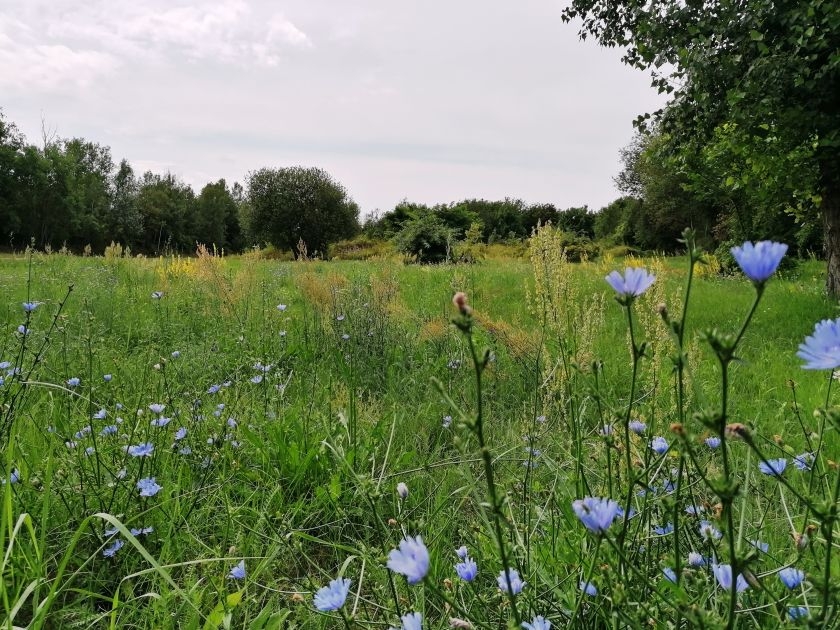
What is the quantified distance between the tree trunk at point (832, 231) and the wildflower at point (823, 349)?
6.22 m

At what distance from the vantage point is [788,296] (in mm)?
Result: 5973

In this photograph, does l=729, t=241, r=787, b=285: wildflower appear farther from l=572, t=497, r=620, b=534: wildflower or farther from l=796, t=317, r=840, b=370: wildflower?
l=572, t=497, r=620, b=534: wildflower

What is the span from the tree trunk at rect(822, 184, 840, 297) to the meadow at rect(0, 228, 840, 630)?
1.40m

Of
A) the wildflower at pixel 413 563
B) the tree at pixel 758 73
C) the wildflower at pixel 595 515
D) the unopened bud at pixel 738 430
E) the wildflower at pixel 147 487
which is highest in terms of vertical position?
the tree at pixel 758 73

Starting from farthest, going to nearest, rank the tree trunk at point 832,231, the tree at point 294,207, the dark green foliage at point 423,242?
the tree at point 294,207 < the dark green foliage at point 423,242 < the tree trunk at point 832,231

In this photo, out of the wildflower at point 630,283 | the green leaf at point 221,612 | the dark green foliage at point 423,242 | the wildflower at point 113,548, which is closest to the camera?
the wildflower at point 630,283

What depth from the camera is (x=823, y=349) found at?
23.3 inches

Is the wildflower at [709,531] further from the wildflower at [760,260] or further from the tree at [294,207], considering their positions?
the tree at [294,207]

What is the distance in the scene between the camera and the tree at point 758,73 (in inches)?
171

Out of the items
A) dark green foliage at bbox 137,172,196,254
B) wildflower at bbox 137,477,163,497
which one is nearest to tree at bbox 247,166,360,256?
dark green foliage at bbox 137,172,196,254

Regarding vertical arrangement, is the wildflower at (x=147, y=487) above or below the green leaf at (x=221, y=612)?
above

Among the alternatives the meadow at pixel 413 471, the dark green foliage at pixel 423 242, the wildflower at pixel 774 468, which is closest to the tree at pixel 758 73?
the meadow at pixel 413 471

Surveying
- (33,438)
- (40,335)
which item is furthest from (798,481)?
(40,335)

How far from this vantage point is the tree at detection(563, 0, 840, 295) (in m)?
4.34
